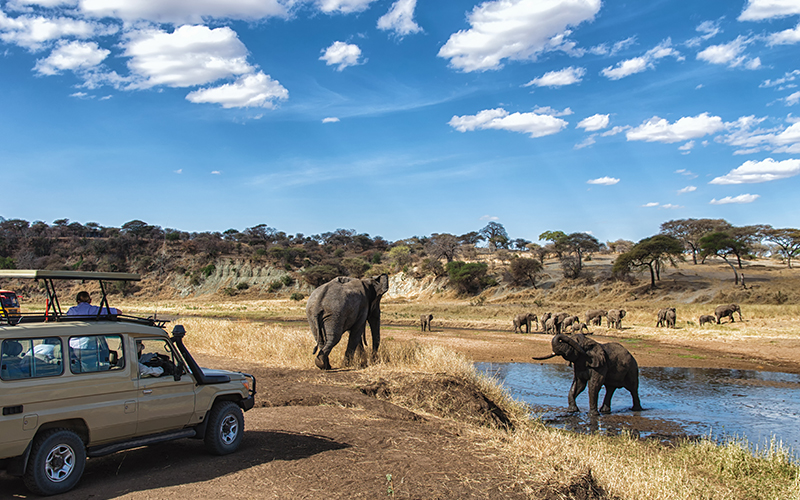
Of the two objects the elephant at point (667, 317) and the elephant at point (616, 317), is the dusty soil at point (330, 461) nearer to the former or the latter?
the elephant at point (616, 317)

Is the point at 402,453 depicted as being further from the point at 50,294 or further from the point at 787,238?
the point at 787,238

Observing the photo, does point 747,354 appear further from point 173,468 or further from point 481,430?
point 173,468

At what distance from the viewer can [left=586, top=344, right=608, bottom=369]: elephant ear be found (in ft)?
43.0

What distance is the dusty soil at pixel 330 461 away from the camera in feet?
19.5

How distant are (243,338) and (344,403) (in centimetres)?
940

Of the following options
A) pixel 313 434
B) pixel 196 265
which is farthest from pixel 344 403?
pixel 196 265

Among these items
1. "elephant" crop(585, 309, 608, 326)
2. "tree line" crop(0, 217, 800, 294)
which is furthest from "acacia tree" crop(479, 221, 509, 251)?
"elephant" crop(585, 309, 608, 326)

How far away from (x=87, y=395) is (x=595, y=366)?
1092 centimetres

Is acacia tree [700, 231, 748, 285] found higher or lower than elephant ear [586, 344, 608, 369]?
higher

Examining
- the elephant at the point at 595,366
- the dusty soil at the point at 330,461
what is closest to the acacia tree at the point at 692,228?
the elephant at the point at 595,366

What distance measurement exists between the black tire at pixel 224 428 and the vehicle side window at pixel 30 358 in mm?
2021

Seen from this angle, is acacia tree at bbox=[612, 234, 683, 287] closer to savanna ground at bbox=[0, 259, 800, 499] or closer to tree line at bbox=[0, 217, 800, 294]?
tree line at bbox=[0, 217, 800, 294]

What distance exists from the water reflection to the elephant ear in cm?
121

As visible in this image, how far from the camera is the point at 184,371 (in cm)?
703
